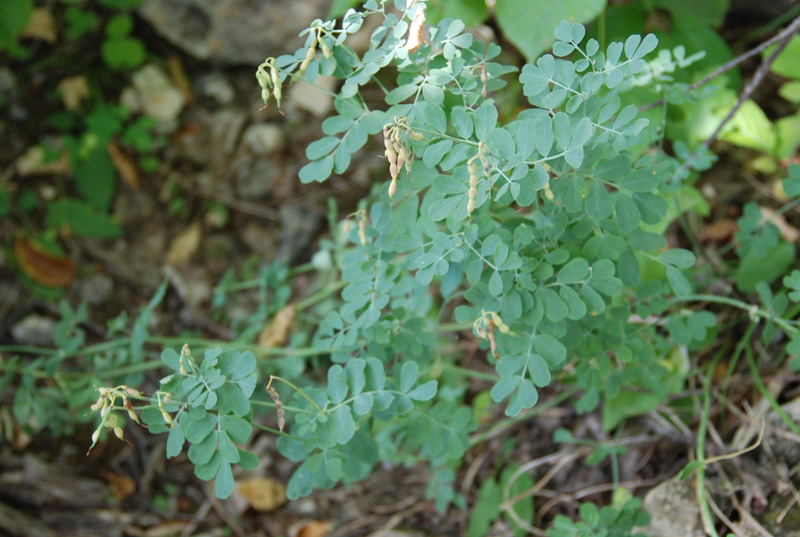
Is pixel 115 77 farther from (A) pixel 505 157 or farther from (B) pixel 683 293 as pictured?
(B) pixel 683 293

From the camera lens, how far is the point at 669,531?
1.54 meters

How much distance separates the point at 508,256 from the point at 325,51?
52cm

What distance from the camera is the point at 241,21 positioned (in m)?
2.81

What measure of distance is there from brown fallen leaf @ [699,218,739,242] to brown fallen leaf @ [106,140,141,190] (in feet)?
7.93

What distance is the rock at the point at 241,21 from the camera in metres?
2.80

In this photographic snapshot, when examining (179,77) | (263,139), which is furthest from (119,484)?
(179,77)

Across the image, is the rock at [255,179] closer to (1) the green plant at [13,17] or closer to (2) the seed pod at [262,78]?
(1) the green plant at [13,17]

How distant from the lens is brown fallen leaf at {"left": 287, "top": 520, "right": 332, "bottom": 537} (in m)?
2.04

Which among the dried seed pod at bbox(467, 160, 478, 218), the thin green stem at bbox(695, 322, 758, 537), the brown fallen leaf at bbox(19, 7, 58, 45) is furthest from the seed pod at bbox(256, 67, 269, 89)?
the brown fallen leaf at bbox(19, 7, 58, 45)

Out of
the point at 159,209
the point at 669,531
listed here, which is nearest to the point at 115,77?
the point at 159,209

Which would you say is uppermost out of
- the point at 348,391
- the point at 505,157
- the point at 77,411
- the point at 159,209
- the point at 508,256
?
the point at 505,157

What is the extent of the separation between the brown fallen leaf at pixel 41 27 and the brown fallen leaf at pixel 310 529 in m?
2.48

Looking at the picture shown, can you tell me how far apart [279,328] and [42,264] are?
1.24m

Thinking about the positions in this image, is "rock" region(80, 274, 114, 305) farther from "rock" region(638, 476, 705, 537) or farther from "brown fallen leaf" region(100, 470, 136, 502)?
"rock" region(638, 476, 705, 537)
